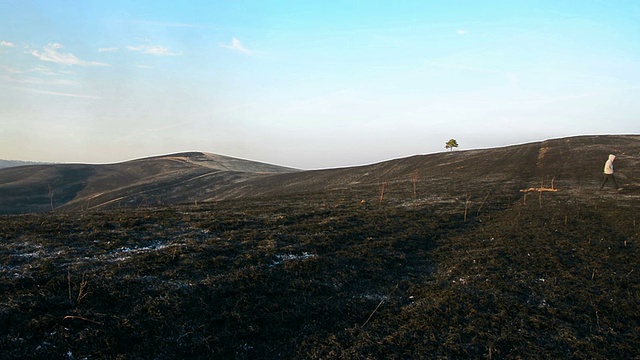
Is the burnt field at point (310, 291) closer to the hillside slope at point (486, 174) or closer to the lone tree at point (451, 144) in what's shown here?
the hillside slope at point (486, 174)

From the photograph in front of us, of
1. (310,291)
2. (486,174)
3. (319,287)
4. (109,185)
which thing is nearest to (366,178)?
(486,174)

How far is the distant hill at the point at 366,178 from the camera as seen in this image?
3466 cm

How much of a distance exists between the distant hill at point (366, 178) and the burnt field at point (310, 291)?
14564 millimetres

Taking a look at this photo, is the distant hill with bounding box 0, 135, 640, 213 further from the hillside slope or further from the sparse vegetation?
the sparse vegetation

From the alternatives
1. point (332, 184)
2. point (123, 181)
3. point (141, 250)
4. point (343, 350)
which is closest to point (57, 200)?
point (123, 181)

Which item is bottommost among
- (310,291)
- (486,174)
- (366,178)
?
(310,291)

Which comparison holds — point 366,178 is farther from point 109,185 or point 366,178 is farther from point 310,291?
point 109,185

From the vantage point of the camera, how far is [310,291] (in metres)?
9.93

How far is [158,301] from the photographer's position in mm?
8375

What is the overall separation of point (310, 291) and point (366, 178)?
4656 centimetres

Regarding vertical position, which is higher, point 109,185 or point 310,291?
point 109,185

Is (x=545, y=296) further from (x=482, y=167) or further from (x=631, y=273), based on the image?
(x=482, y=167)

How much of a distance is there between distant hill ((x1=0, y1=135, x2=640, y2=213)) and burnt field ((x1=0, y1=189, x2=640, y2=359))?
14.6 meters

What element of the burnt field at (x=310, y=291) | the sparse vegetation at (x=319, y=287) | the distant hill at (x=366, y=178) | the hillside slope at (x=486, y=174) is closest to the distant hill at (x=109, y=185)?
the distant hill at (x=366, y=178)
